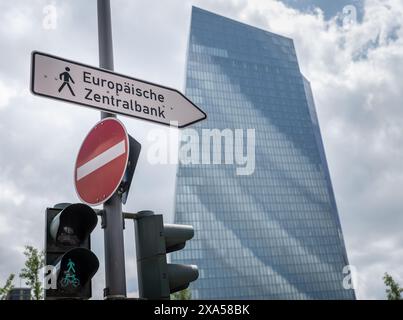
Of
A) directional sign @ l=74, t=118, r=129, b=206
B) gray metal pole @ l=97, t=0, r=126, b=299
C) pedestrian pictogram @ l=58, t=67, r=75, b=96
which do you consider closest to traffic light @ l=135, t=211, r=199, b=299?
gray metal pole @ l=97, t=0, r=126, b=299

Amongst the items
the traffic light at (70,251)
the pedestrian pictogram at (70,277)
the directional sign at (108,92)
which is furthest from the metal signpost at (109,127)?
the pedestrian pictogram at (70,277)

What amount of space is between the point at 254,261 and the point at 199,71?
50794 millimetres

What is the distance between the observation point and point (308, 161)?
412 ft

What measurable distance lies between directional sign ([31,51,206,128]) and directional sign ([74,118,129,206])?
0.24 metres

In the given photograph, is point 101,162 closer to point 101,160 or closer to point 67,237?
point 101,160

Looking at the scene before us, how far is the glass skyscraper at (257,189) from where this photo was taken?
106375 millimetres

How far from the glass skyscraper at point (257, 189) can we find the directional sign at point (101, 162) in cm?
9597

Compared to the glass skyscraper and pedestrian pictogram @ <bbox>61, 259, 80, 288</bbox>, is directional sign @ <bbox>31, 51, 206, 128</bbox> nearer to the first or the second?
pedestrian pictogram @ <bbox>61, 259, 80, 288</bbox>

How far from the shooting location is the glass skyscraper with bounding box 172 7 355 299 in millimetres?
106375

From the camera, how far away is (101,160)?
3.73 metres

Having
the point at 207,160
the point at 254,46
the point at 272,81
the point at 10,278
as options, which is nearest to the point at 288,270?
the point at 207,160

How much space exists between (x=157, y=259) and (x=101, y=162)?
0.92 metres

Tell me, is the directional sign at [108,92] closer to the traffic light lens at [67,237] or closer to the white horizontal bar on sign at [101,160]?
the white horizontal bar on sign at [101,160]
